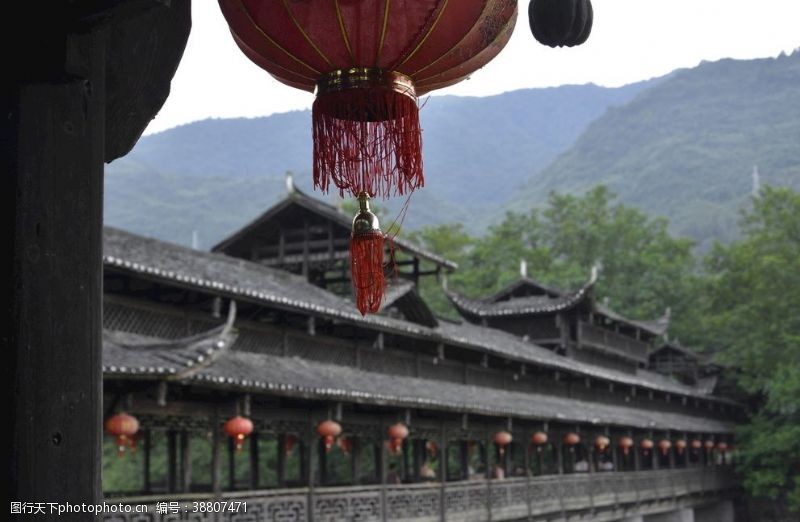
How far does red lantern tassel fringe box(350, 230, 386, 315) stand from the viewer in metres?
3.49

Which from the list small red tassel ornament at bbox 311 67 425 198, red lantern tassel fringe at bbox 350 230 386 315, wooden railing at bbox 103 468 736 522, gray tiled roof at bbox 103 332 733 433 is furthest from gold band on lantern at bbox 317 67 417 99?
gray tiled roof at bbox 103 332 733 433

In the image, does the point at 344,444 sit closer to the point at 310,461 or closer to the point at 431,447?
the point at 431,447

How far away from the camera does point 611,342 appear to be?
40.7 meters

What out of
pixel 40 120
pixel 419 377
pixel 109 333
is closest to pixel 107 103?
pixel 40 120

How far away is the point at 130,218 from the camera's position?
129625 millimetres

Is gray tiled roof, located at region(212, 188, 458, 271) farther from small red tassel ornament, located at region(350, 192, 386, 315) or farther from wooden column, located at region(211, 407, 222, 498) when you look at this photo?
small red tassel ornament, located at region(350, 192, 386, 315)

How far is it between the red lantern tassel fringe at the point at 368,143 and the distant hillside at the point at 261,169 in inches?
4829

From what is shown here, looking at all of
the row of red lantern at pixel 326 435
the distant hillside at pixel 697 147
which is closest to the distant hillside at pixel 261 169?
the distant hillside at pixel 697 147

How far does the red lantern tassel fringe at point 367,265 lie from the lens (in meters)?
3.49

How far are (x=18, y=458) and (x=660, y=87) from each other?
528 feet

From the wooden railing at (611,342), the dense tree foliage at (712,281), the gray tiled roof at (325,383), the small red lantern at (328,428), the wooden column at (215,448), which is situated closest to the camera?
the gray tiled roof at (325,383)

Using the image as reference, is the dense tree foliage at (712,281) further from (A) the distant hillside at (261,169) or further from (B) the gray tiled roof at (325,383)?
(A) the distant hillside at (261,169)

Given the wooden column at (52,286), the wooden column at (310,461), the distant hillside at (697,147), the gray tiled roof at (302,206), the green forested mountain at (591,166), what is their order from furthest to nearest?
the green forested mountain at (591,166)
the distant hillside at (697,147)
the gray tiled roof at (302,206)
the wooden column at (310,461)
the wooden column at (52,286)

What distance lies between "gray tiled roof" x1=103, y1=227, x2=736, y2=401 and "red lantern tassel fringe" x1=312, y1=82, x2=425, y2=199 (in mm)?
10882
